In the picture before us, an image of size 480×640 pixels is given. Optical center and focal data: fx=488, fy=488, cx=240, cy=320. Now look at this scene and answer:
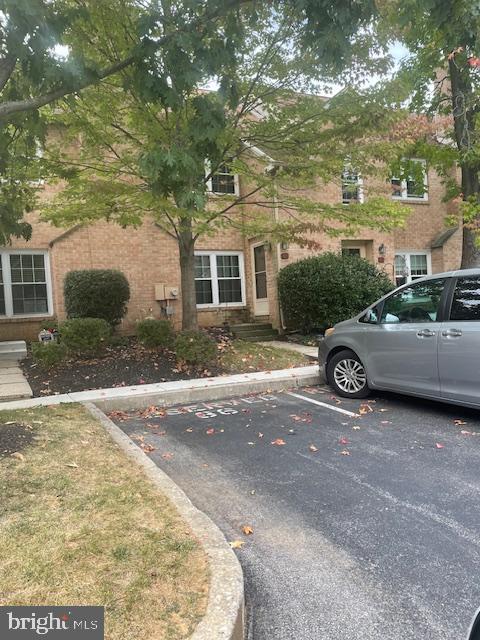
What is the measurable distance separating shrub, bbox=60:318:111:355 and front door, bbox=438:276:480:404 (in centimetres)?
680

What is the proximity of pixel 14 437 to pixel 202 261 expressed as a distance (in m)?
10.8

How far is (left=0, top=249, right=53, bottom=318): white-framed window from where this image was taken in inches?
521

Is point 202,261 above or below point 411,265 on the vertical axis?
above

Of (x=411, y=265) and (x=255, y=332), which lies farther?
(x=411, y=265)

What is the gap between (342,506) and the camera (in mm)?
3809

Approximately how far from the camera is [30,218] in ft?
43.3

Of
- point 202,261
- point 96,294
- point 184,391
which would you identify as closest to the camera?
point 184,391

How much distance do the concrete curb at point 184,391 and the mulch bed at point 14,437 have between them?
148 cm

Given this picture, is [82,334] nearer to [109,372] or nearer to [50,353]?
[50,353]

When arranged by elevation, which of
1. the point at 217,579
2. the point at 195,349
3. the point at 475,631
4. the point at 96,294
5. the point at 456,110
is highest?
the point at 456,110

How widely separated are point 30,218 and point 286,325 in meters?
7.60

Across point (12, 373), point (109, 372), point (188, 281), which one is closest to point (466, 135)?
point (188, 281)

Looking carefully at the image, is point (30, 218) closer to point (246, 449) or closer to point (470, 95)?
point (246, 449)

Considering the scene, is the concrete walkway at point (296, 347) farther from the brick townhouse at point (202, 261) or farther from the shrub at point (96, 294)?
the shrub at point (96, 294)
